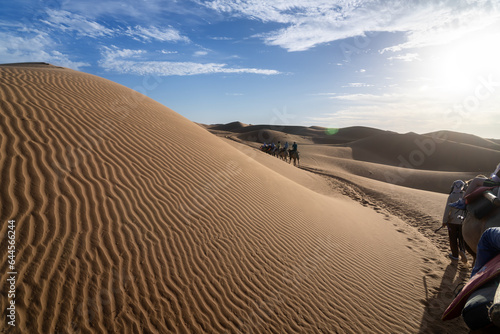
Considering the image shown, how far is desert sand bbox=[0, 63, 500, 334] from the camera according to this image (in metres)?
3.22

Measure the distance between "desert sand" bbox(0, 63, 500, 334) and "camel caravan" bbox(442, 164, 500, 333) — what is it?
66.7 inches

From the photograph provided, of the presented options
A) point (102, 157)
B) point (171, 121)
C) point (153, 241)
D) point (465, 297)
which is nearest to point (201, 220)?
point (153, 241)

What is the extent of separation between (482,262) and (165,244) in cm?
461

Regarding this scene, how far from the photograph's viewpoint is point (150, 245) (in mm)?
4109

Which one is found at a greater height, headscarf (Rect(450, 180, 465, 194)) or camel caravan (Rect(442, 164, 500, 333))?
headscarf (Rect(450, 180, 465, 194))

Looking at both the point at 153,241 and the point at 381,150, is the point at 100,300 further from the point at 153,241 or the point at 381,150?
the point at 381,150

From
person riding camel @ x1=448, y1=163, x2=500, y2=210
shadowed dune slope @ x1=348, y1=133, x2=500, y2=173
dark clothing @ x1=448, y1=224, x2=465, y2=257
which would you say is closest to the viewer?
person riding camel @ x1=448, y1=163, x2=500, y2=210

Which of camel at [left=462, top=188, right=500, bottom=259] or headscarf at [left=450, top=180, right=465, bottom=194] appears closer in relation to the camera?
camel at [left=462, top=188, right=500, bottom=259]

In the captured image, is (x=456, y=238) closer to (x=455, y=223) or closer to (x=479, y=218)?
(x=455, y=223)

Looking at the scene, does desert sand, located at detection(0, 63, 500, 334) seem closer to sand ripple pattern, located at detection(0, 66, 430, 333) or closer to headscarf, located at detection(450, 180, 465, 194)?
sand ripple pattern, located at detection(0, 66, 430, 333)

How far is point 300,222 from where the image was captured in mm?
7066

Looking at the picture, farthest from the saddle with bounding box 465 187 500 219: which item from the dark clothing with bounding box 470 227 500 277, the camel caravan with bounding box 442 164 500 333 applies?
the dark clothing with bounding box 470 227 500 277

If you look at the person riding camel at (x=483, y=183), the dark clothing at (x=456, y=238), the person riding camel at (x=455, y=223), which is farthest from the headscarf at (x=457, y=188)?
the person riding camel at (x=483, y=183)

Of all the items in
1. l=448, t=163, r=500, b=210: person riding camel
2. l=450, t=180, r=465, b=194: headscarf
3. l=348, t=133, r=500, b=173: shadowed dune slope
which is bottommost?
l=450, t=180, r=465, b=194: headscarf
